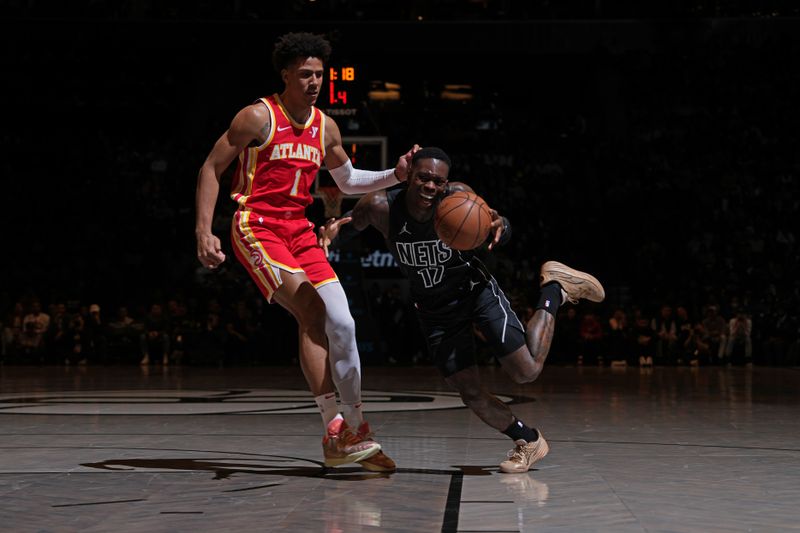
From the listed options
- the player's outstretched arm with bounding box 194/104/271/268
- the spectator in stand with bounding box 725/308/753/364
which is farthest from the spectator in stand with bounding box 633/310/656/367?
the player's outstretched arm with bounding box 194/104/271/268

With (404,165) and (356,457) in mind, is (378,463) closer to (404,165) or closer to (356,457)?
(356,457)

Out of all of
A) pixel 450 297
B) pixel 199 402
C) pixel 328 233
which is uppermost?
pixel 328 233

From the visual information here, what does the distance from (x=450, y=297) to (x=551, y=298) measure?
0.59m

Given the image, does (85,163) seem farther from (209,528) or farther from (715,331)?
(209,528)

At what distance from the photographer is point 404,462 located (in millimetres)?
5461

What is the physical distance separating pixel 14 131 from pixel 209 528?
22.1m

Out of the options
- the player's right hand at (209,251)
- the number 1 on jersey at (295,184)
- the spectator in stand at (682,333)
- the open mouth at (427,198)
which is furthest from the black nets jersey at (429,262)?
the spectator in stand at (682,333)

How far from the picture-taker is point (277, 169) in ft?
17.3

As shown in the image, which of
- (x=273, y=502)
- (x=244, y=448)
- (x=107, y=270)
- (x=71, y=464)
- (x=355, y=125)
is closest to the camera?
(x=273, y=502)

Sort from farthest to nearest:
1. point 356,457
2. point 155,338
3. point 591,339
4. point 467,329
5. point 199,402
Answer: point 155,338 → point 591,339 → point 199,402 → point 467,329 → point 356,457

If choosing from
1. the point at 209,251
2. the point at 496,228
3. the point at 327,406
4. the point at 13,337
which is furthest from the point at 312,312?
the point at 13,337

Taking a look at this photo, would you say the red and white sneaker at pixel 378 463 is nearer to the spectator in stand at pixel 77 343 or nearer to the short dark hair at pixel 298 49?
the short dark hair at pixel 298 49

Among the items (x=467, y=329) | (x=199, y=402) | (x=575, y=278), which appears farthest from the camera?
(x=199, y=402)

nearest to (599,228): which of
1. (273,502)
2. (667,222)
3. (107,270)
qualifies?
(667,222)
